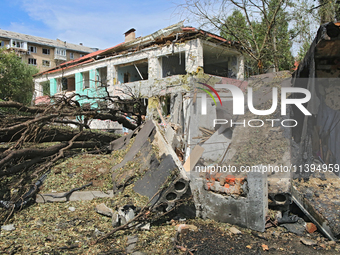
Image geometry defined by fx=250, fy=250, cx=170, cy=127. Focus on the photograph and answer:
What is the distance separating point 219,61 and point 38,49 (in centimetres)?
2821

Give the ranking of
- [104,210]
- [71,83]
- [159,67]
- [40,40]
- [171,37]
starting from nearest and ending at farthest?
[104,210]
[171,37]
[159,67]
[71,83]
[40,40]

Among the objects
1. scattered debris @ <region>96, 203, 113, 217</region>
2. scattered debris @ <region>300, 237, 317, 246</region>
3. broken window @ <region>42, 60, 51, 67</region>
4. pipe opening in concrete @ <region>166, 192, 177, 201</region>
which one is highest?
broken window @ <region>42, 60, 51, 67</region>

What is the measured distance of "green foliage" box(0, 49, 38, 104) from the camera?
20.3 metres

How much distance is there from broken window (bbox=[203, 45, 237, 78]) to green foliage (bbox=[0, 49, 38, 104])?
574 inches

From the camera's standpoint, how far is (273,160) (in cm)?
505

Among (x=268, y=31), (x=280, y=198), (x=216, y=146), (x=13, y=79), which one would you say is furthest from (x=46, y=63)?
(x=280, y=198)

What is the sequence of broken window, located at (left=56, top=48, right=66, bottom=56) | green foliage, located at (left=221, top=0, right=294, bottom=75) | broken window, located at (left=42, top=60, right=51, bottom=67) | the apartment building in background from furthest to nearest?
broken window, located at (left=56, top=48, right=66, bottom=56), broken window, located at (left=42, top=60, right=51, bottom=67), the apartment building in background, green foliage, located at (left=221, top=0, right=294, bottom=75)

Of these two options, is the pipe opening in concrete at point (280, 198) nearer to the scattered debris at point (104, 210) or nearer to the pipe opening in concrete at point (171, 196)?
the pipe opening in concrete at point (171, 196)

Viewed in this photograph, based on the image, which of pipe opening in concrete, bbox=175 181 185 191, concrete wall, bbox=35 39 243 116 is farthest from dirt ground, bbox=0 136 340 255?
concrete wall, bbox=35 39 243 116

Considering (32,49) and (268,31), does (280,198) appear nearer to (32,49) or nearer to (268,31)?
(268,31)

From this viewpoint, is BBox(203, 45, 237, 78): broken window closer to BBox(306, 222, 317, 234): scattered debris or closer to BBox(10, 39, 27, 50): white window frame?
BBox(306, 222, 317, 234): scattered debris

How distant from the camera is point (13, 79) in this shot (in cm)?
2072

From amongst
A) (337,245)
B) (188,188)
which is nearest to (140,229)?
(188,188)

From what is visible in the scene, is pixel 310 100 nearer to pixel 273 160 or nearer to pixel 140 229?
pixel 273 160
